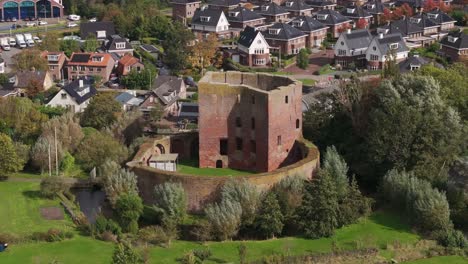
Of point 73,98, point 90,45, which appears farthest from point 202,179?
point 90,45

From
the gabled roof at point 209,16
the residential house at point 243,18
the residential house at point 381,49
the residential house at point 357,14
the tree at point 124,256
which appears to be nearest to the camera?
the tree at point 124,256

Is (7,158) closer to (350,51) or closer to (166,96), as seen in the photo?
(166,96)

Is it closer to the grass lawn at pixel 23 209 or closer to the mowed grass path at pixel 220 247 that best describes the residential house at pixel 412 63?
Answer: the mowed grass path at pixel 220 247

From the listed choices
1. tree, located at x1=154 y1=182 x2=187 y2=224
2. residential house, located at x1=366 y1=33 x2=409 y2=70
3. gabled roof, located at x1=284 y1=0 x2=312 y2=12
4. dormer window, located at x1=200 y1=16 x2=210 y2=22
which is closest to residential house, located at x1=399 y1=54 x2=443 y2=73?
residential house, located at x1=366 y1=33 x2=409 y2=70

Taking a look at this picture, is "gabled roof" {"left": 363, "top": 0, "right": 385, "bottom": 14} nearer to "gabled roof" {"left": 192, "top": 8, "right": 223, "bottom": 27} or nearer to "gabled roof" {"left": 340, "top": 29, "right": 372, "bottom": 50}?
"gabled roof" {"left": 340, "top": 29, "right": 372, "bottom": 50}

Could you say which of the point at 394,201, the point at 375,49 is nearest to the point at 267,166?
the point at 394,201

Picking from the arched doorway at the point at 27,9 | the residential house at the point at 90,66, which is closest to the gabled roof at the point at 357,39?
the residential house at the point at 90,66
